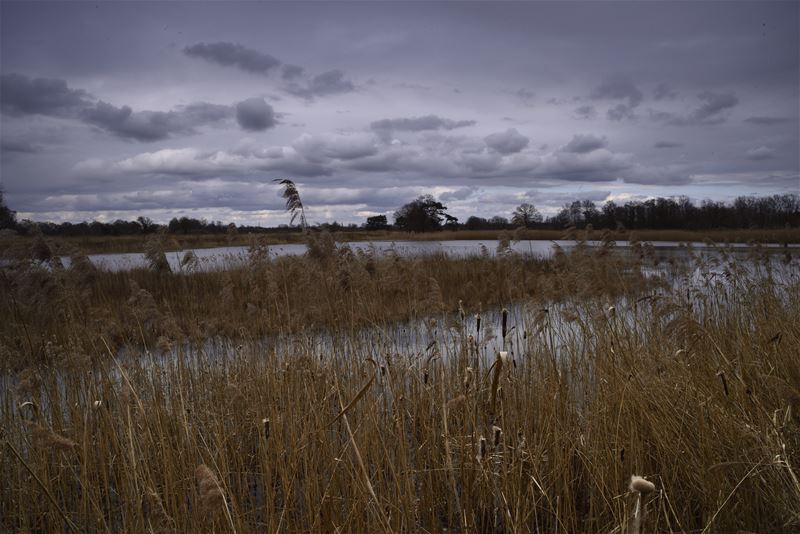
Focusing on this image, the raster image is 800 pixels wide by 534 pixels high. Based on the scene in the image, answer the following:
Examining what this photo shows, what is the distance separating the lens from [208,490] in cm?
143

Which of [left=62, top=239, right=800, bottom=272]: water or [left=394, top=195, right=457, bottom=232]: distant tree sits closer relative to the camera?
[left=62, top=239, right=800, bottom=272]: water

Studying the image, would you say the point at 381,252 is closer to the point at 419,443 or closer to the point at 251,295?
the point at 251,295

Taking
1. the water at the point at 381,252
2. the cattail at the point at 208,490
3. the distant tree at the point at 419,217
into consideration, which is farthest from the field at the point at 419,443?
the distant tree at the point at 419,217

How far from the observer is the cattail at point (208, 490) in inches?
54.2

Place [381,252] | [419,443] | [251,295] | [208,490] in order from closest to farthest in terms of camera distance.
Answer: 1. [208,490]
2. [419,443]
3. [251,295]
4. [381,252]

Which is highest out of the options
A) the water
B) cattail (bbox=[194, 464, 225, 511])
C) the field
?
the water

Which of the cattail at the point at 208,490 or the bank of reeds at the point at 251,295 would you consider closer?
the cattail at the point at 208,490

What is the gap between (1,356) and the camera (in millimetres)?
4816

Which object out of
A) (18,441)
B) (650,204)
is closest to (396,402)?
(18,441)

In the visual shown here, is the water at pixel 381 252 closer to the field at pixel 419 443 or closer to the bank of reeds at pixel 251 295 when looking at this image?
the bank of reeds at pixel 251 295

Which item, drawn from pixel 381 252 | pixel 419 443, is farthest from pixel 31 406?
pixel 381 252

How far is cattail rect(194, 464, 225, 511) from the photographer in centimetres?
138

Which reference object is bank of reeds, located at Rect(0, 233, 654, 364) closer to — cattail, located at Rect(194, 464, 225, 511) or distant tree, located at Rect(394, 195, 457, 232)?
cattail, located at Rect(194, 464, 225, 511)

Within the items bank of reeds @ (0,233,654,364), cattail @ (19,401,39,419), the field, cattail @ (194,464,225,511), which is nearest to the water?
bank of reeds @ (0,233,654,364)
